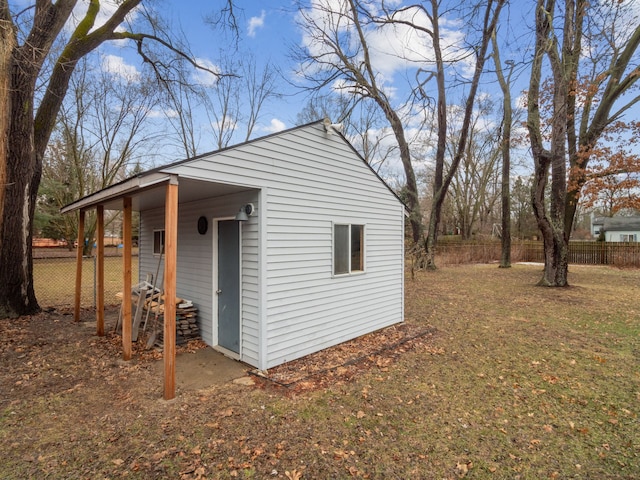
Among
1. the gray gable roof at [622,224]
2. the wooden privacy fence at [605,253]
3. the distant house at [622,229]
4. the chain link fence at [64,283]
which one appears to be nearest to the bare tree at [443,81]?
the wooden privacy fence at [605,253]

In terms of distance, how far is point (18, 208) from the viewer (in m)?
6.42

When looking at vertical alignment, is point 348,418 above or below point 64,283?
below

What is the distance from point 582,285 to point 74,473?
14.2 m

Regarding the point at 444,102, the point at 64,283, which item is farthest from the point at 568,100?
the point at 64,283

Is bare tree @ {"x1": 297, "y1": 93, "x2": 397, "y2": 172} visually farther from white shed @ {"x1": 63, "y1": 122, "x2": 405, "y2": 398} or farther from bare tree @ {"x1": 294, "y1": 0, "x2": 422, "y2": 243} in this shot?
white shed @ {"x1": 63, "y1": 122, "x2": 405, "y2": 398}

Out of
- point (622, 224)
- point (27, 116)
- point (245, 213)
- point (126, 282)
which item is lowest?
point (126, 282)

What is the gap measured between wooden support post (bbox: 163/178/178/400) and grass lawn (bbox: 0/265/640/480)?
30cm

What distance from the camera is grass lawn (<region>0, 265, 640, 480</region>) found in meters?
2.57

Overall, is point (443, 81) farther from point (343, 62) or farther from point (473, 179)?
point (473, 179)

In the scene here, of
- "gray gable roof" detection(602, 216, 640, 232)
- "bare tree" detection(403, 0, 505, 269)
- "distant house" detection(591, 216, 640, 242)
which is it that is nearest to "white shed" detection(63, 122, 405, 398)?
"bare tree" detection(403, 0, 505, 269)

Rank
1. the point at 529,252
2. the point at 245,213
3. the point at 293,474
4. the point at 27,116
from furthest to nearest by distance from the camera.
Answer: the point at 529,252, the point at 27,116, the point at 245,213, the point at 293,474

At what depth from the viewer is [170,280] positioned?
3406 millimetres

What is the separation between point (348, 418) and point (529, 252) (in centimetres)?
2299

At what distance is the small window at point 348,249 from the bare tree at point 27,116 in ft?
18.3
